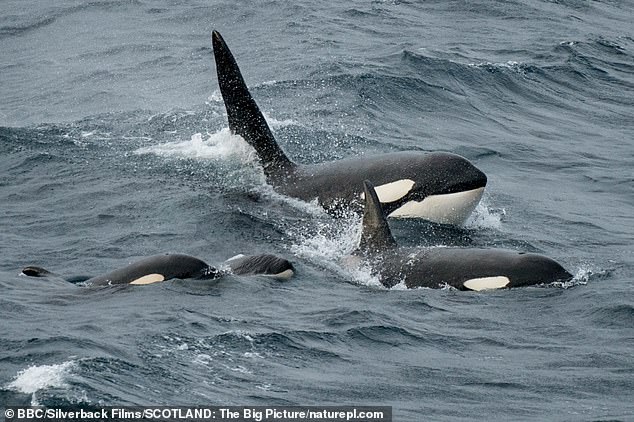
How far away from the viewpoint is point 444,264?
1398cm

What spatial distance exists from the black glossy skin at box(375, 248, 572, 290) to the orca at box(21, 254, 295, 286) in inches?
51.3

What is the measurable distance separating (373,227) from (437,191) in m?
2.18

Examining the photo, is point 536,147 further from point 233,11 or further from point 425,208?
point 233,11

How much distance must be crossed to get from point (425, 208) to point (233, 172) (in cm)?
325

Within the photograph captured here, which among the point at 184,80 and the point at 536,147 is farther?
the point at 184,80

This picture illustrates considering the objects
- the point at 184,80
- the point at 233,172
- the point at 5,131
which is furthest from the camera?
the point at 184,80

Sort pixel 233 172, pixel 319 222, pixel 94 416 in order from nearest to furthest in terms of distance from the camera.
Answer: pixel 94 416 → pixel 319 222 → pixel 233 172

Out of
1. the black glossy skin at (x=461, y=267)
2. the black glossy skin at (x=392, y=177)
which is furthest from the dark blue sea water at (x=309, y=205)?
the black glossy skin at (x=392, y=177)

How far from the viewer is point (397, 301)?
13352 mm

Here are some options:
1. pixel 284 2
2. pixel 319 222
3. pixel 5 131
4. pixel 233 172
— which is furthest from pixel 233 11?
pixel 319 222

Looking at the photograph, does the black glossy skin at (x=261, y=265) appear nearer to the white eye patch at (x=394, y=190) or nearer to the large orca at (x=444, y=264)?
the large orca at (x=444, y=264)

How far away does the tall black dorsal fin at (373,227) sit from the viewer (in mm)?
14312

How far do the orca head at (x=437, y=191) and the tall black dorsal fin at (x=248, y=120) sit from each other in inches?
76.8

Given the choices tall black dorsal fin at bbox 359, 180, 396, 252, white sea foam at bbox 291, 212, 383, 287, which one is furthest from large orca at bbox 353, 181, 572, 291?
white sea foam at bbox 291, 212, 383, 287
